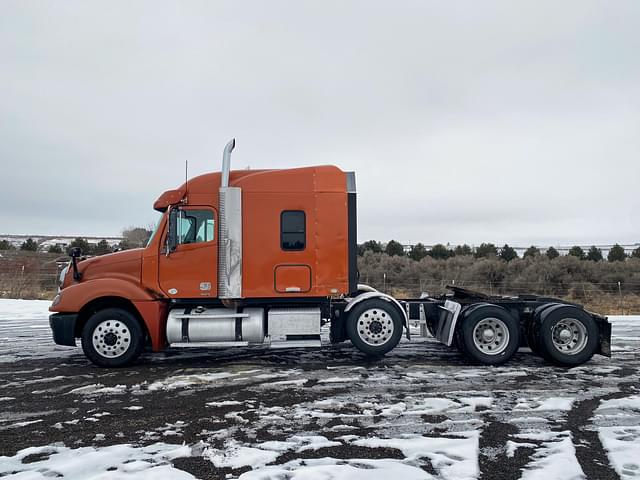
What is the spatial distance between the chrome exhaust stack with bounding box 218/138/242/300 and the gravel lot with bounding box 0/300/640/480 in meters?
1.32

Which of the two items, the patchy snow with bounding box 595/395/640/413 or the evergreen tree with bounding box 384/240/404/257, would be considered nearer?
the patchy snow with bounding box 595/395/640/413

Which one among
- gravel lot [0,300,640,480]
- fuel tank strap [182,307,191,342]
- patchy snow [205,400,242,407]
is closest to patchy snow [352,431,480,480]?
gravel lot [0,300,640,480]

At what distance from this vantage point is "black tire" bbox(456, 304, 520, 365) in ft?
25.1

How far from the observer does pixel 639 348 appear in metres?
9.26

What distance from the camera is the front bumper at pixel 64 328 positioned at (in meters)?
7.50

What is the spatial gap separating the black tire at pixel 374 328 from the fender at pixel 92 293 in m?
3.46

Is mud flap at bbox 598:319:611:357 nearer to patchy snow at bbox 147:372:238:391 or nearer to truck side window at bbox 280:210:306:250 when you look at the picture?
→ truck side window at bbox 280:210:306:250

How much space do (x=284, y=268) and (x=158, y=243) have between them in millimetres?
2240

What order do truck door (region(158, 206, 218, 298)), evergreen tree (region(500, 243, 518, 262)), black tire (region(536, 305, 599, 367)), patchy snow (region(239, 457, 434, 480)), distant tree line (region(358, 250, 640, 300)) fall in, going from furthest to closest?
evergreen tree (region(500, 243, 518, 262))
distant tree line (region(358, 250, 640, 300))
truck door (region(158, 206, 218, 298))
black tire (region(536, 305, 599, 367))
patchy snow (region(239, 457, 434, 480))

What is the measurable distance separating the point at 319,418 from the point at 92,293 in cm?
463

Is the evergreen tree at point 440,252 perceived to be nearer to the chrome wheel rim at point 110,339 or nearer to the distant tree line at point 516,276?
the distant tree line at point 516,276

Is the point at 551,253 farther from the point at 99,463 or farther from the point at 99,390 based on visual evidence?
the point at 99,463

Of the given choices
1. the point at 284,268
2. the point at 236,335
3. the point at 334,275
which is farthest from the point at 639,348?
the point at 236,335

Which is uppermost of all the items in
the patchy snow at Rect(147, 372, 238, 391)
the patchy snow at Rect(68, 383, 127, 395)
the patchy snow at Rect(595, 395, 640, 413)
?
the patchy snow at Rect(68, 383, 127, 395)
